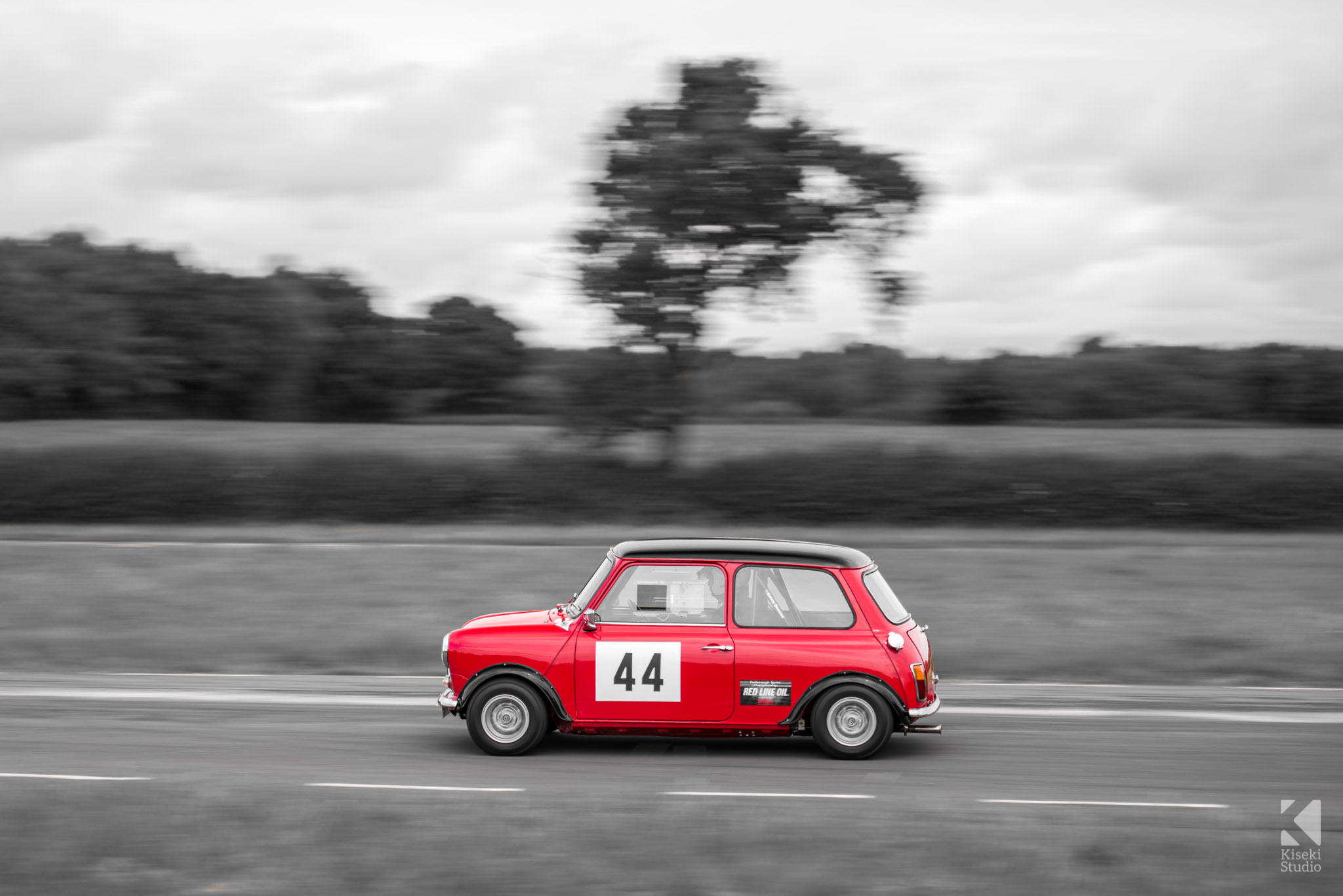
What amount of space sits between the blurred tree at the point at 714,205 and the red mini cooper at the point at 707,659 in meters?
15.4

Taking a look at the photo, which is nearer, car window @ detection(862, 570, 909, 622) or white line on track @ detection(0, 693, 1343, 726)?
car window @ detection(862, 570, 909, 622)

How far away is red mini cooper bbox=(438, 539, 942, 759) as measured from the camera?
8008 millimetres

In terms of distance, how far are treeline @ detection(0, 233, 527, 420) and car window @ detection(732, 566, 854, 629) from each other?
20.1 metres

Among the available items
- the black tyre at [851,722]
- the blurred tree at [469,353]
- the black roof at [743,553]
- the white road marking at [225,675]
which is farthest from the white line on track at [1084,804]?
the blurred tree at [469,353]

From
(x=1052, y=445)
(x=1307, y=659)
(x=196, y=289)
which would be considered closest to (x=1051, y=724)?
(x=1307, y=659)

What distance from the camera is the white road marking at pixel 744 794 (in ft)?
23.5

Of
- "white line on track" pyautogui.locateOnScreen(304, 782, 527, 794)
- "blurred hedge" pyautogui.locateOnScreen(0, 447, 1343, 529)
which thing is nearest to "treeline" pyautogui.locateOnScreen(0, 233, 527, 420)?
"blurred hedge" pyautogui.locateOnScreen(0, 447, 1343, 529)

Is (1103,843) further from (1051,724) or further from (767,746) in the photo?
(1051,724)

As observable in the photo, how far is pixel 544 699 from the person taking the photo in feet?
26.7

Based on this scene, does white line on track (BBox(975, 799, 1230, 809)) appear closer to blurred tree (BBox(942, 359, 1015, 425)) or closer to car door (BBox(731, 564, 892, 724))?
car door (BBox(731, 564, 892, 724))

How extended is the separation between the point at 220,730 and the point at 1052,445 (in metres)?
19.9

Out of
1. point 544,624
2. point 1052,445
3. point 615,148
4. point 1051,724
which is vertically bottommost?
point 1051,724

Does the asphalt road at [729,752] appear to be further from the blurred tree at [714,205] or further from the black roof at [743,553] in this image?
the blurred tree at [714,205]

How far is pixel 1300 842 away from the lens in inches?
235
